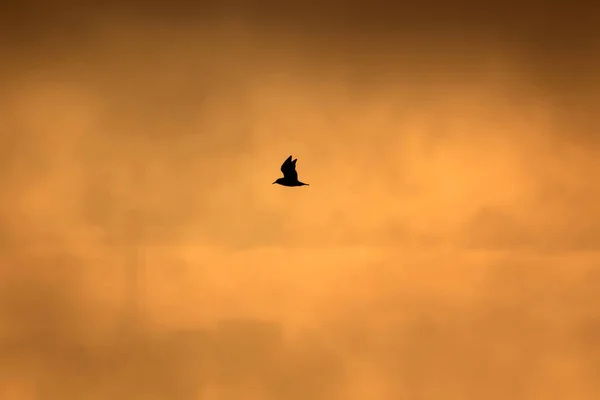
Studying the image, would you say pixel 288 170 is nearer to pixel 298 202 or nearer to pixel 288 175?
pixel 288 175

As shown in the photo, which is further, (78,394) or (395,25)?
(395,25)

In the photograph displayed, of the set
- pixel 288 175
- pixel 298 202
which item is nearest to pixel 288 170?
pixel 288 175

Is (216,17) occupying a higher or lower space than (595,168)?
higher

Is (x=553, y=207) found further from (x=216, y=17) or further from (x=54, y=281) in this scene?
(x=54, y=281)

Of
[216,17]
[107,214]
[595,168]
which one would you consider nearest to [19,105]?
[107,214]

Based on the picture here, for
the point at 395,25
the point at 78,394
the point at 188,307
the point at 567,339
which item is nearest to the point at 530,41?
the point at 395,25

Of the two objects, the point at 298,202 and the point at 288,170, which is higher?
the point at 288,170

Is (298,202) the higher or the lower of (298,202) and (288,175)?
the lower

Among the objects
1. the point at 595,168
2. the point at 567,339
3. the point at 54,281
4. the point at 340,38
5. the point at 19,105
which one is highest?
the point at 340,38
